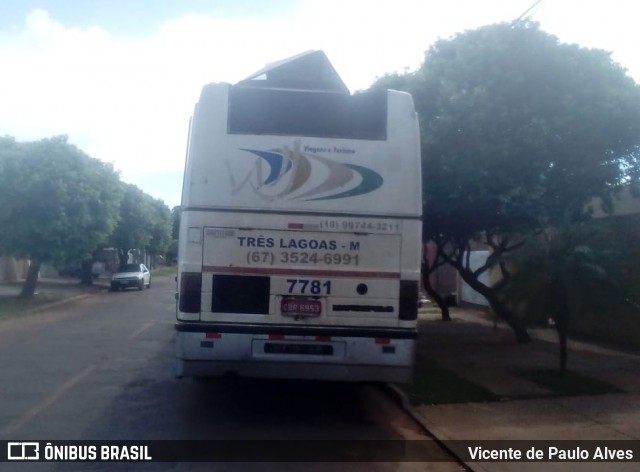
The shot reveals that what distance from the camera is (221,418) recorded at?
10.9 m

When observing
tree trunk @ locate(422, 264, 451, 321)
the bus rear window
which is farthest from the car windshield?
the bus rear window

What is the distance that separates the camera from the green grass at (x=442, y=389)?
40.6 ft

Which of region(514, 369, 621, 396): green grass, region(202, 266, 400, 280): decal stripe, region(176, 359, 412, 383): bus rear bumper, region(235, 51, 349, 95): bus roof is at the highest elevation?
region(235, 51, 349, 95): bus roof

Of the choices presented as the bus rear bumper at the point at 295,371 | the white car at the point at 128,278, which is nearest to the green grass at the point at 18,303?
the white car at the point at 128,278

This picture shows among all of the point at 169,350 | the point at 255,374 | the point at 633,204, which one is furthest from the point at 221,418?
the point at 633,204

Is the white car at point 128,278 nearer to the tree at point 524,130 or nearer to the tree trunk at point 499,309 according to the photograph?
the tree trunk at point 499,309

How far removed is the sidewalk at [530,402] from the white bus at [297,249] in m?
1.48

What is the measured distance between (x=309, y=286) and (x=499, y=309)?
25.5 ft

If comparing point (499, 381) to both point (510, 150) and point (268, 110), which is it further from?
point (268, 110)

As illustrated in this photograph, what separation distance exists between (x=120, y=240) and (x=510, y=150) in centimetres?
3596

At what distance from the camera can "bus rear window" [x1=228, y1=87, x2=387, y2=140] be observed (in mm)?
10336

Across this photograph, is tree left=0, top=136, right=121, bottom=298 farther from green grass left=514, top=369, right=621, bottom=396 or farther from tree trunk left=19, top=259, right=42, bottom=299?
green grass left=514, top=369, right=621, bottom=396

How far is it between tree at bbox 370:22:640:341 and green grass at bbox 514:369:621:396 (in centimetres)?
125

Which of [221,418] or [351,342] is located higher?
[351,342]
